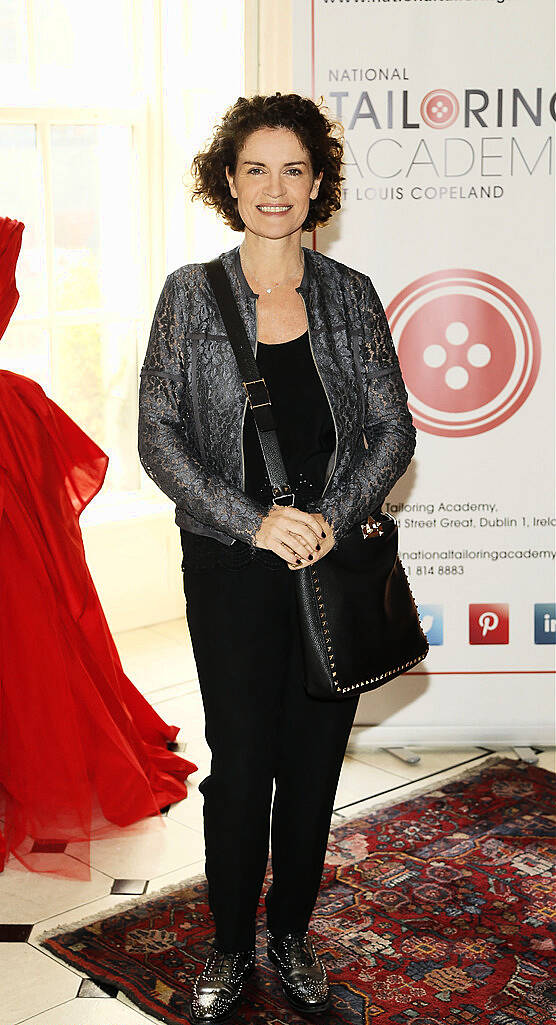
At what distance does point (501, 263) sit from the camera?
11.3 feet

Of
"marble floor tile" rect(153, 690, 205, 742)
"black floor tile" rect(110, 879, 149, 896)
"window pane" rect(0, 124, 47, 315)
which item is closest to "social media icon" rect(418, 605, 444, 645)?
"marble floor tile" rect(153, 690, 205, 742)

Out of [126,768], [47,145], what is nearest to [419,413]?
[126,768]

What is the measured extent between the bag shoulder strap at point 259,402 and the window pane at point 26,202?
2.28 m

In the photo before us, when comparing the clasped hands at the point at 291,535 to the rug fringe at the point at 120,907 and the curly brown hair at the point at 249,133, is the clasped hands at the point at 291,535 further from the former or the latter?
the rug fringe at the point at 120,907

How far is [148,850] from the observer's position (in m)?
3.13

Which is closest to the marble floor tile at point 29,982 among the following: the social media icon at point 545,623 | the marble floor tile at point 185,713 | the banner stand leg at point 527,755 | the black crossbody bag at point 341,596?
the black crossbody bag at point 341,596

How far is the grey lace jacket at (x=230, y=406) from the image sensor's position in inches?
85.1

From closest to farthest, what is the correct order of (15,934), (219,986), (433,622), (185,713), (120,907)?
(219,986), (15,934), (120,907), (433,622), (185,713)

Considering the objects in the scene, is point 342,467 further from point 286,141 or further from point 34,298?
point 34,298

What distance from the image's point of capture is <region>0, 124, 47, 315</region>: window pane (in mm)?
4293

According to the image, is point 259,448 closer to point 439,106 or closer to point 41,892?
point 41,892

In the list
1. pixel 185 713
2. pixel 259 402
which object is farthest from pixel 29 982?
pixel 185 713

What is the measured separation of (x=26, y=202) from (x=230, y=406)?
2.49 metres

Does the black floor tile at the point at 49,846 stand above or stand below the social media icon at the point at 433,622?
below
